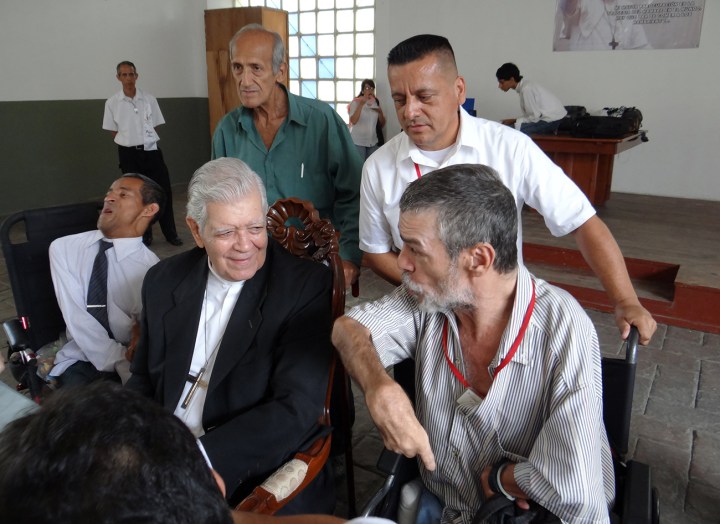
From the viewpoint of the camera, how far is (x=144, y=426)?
561mm

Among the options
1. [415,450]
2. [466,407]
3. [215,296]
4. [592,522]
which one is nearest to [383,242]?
[215,296]

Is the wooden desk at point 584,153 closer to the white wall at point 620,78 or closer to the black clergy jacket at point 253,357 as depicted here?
the white wall at point 620,78

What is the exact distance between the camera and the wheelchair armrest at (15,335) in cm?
196

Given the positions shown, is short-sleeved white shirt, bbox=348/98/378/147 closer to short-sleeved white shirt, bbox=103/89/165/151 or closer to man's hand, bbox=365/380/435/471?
short-sleeved white shirt, bbox=103/89/165/151

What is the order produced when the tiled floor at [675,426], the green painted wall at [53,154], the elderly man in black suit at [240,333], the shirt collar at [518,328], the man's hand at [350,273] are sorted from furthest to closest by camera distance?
the green painted wall at [53,154], the tiled floor at [675,426], the man's hand at [350,273], the elderly man in black suit at [240,333], the shirt collar at [518,328]

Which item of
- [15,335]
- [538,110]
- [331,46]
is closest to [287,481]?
[15,335]

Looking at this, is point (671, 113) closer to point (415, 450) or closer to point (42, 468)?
point (415, 450)

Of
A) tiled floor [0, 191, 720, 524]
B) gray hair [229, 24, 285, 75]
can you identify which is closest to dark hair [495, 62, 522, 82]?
tiled floor [0, 191, 720, 524]

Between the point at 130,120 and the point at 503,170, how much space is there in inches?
202

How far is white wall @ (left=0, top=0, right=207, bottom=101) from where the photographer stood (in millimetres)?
6406

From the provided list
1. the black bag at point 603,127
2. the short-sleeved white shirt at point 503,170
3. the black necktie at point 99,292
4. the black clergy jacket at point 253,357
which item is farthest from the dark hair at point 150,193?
the black bag at point 603,127

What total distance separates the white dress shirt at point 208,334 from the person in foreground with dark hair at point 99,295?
46cm

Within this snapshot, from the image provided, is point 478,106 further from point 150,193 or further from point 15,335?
point 15,335

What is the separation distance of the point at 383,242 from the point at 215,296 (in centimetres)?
62
